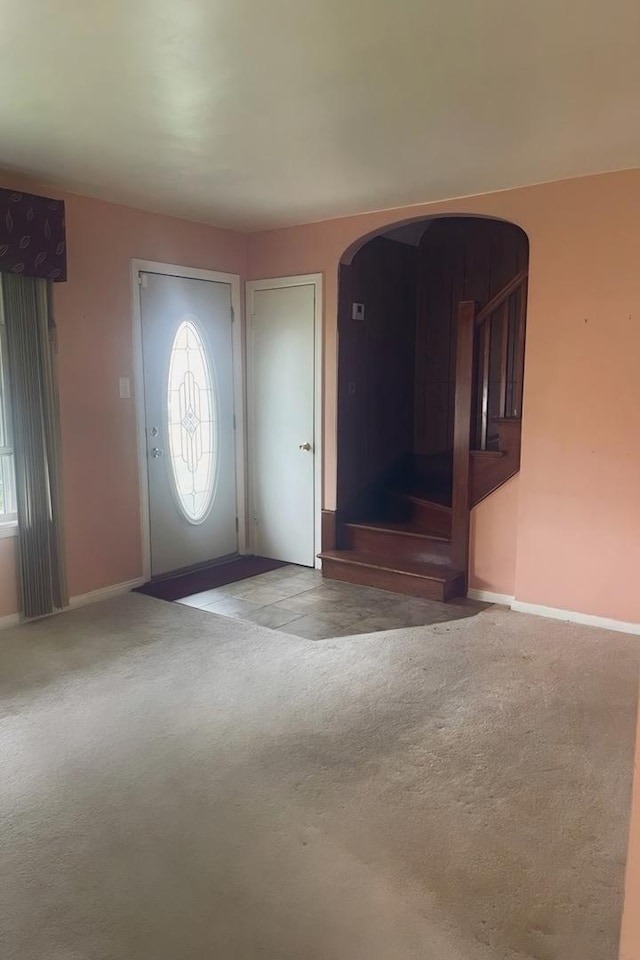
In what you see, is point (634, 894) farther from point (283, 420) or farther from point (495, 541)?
point (283, 420)

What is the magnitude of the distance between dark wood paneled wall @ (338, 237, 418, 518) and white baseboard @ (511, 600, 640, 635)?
1.53m

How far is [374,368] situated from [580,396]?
191 centimetres

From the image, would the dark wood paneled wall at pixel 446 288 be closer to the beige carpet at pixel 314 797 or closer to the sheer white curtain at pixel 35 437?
the beige carpet at pixel 314 797

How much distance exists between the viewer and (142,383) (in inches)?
184

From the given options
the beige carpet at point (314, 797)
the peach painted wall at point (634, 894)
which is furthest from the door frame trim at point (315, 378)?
the peach painted wall at point (634, 894)

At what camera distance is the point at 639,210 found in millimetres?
3699

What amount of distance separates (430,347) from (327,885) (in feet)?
15.5

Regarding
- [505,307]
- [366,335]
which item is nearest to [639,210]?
[505,307]

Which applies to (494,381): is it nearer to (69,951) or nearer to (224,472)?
(224,472)

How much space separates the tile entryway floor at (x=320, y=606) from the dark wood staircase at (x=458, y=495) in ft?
0.48

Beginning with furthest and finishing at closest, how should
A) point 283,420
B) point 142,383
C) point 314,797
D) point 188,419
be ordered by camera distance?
point 283,420, point 188,419, point 142,383, point 314,797

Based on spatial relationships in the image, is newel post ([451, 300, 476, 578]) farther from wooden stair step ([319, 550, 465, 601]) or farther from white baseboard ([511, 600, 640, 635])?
white baseboard ([511, 600, 640, 635])

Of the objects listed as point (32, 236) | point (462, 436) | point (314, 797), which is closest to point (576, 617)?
point (462, 436)

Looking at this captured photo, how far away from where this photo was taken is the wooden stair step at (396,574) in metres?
4.52
